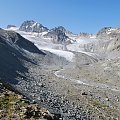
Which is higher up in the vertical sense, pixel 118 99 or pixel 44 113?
pixel 44 113

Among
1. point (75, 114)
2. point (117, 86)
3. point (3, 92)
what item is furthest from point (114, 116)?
point (117, 86)

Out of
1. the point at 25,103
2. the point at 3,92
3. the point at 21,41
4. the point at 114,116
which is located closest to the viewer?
the point at 25,103

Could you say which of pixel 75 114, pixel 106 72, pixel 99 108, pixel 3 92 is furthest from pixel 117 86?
pixel 3 92

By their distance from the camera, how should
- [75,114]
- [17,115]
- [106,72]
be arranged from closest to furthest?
[17,115]
[75,114]
[106,72]

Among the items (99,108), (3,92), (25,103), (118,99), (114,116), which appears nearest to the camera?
A: (25,103)

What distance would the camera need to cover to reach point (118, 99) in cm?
6003

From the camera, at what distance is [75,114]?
36.3 metres

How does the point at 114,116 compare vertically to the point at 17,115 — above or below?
below

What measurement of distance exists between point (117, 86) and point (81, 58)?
358 feet

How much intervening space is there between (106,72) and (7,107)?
9142 centimetres

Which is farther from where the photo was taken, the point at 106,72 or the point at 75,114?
the point at 106,72

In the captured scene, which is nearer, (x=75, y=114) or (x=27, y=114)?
(x=27, y=114)

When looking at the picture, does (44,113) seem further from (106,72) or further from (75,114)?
(106,72)

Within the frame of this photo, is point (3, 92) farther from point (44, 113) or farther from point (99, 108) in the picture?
point (99, 108)
